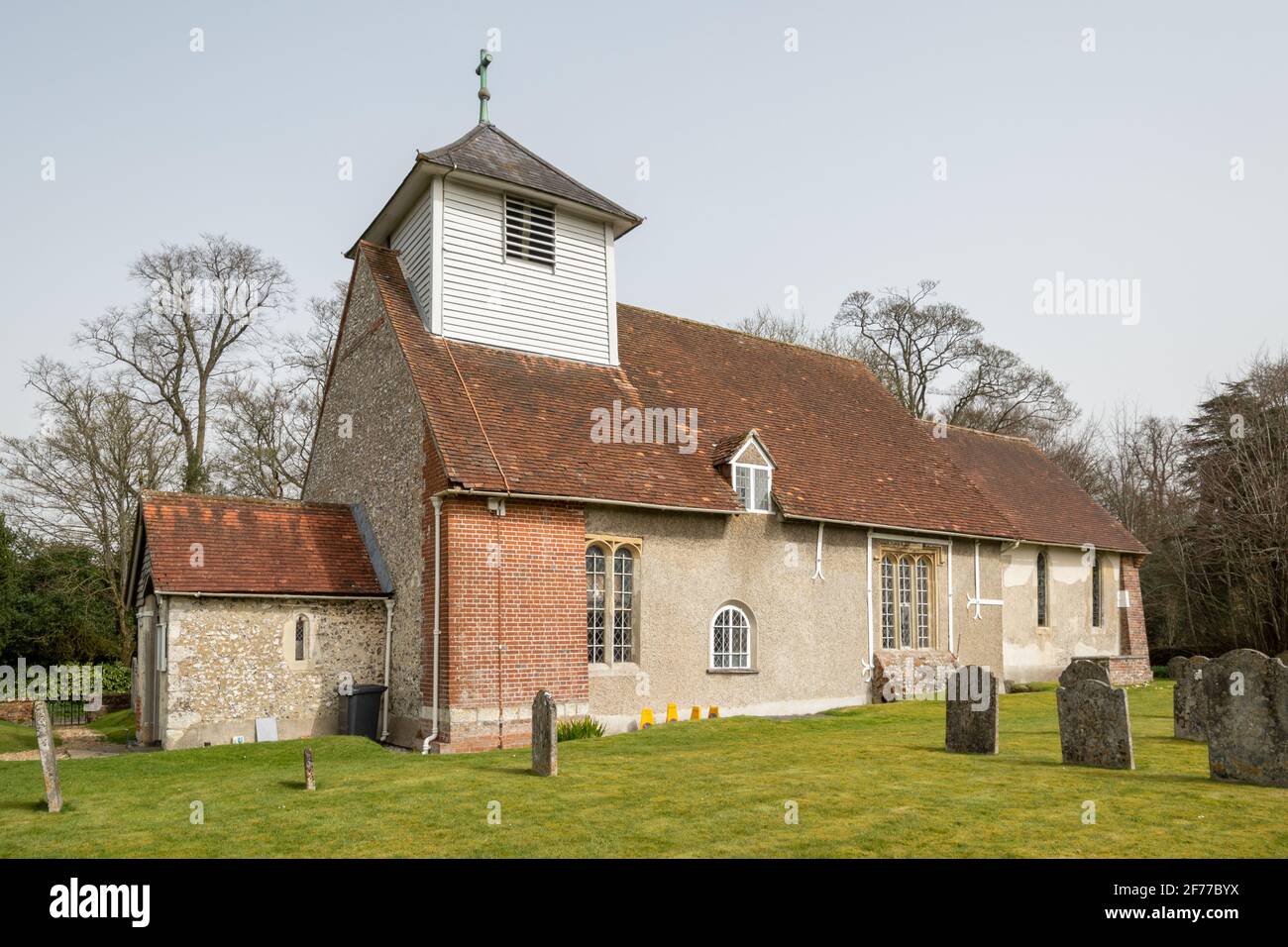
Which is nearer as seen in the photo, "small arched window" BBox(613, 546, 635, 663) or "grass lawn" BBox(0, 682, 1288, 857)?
"grass lawn" BBox(0, 682, 1288, 857)

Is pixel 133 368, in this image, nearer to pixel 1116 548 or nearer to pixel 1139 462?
pixel 1116 548

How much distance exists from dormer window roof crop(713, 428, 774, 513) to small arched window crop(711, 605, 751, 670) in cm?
232

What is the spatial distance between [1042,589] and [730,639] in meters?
15.4

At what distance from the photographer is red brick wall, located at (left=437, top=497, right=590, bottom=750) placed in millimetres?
16922

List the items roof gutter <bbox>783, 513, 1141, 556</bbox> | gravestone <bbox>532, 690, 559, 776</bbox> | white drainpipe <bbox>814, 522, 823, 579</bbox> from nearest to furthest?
gravestone <bbox>532, 690, 559, 776</bbox> → roof gutter <bbox>783, 513, 1141, 556</bbox> → white drainpipe <bbox>814, 522, 823, 579</bbox>

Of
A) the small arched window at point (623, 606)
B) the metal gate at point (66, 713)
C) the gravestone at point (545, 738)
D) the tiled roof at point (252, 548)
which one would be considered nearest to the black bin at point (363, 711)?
the tiled roof at point (252, 548)

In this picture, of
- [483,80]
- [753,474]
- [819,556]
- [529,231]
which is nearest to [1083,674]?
[819,556]

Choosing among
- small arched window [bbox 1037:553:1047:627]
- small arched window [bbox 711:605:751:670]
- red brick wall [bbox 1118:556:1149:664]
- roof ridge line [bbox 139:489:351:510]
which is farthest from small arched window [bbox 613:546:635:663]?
red brick wall [bbox 1118:556:1149:664]

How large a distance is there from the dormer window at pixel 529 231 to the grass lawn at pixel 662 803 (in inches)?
431

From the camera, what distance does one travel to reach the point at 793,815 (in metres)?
9.70

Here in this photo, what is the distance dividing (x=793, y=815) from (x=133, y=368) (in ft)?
115

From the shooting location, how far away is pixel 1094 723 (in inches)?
498

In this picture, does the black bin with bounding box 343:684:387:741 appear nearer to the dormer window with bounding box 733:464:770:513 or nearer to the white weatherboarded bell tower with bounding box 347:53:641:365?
the white weatherboarded bell tower with bounding box 347:53:641:365

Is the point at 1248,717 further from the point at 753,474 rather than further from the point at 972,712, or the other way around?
the point at 753,474
